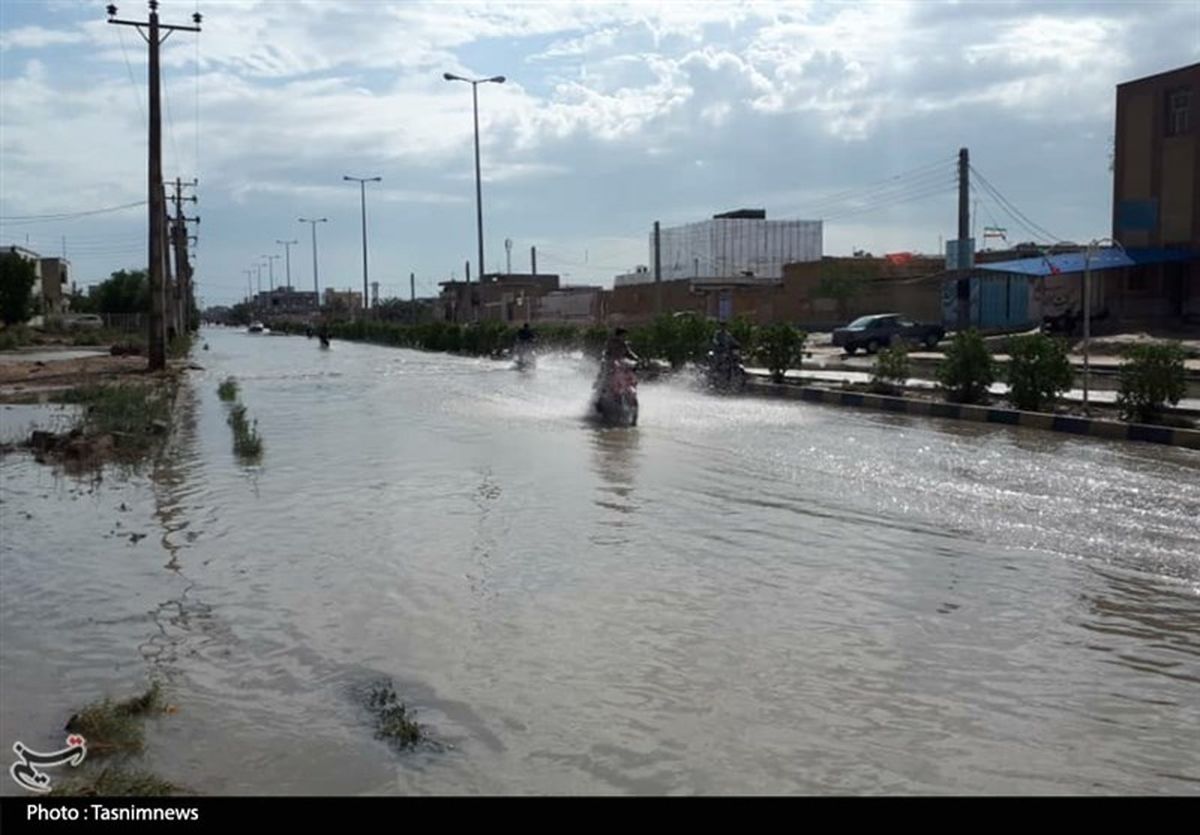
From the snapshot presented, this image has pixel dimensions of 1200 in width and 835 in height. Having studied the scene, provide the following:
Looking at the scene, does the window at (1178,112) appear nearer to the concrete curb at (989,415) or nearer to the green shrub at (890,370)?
the concrete curb at (989,415)

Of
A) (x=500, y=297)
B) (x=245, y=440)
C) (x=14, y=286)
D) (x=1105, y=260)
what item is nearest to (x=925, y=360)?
(x=1105, y=260)

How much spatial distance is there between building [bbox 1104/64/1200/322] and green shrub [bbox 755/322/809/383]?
1795 cm

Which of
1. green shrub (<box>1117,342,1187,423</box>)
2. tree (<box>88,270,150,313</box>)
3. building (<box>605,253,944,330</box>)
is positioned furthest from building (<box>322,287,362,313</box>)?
green shrub (<box>1117,342,1187,423</box>)

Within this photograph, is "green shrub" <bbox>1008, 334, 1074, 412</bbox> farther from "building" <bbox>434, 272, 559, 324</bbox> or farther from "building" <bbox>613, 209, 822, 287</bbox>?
"building" <bbox>613, 209, 822, 287</bbox>

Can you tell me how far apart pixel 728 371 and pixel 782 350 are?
1959mm

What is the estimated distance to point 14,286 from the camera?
243 feet

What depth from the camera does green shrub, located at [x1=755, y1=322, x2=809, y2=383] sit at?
2734cm

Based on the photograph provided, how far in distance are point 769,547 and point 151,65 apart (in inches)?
1214

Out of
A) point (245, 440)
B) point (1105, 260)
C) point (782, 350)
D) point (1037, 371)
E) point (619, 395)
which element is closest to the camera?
point (245, 440)

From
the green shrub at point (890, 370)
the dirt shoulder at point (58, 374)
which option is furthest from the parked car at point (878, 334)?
the dirt shoulder at point (58, 374)

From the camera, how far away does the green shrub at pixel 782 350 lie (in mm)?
27344

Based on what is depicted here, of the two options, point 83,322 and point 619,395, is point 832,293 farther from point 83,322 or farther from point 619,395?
point 83,322

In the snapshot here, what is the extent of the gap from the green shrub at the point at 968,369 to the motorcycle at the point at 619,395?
5753 mm

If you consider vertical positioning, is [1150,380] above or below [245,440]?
above
